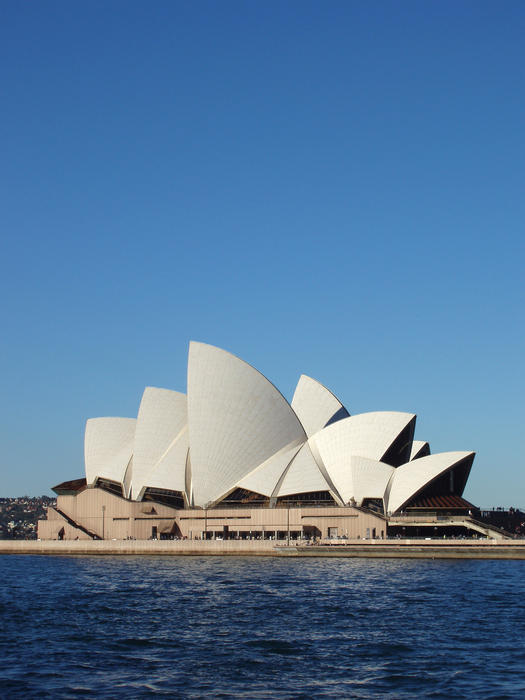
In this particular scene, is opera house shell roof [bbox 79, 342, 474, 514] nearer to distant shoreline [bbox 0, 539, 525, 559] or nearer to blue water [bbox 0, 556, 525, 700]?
distant shoreline [bbox 0, 539, 525, 559]

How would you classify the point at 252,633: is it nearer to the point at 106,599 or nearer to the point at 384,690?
A: the point at 384,690

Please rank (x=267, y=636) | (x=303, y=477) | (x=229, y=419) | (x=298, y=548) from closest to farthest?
(x=267, y=636) < (x=298, y=548) < (x=303, y=477) < (x=229, y=419)

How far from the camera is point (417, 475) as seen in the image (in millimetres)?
73000

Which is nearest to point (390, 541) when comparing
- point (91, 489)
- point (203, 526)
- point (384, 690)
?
point (203, 526)

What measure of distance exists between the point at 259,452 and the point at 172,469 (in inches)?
362

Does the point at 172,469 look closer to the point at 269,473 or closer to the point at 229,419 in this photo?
the point at 229,419

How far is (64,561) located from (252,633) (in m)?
45.1

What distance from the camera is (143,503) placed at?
263ft

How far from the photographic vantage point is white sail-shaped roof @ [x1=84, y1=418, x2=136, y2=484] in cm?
8606

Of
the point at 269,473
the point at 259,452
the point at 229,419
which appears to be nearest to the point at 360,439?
the point at 269,473

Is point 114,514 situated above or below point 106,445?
below

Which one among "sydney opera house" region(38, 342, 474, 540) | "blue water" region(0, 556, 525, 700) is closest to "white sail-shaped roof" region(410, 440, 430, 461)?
"sydney opera house" region(38, 342, 474, 540)

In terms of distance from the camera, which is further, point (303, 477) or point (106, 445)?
point (106, 445)

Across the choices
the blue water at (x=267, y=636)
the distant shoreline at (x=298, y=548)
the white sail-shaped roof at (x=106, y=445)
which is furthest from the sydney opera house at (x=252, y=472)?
the blue water at (x=267, y=636)
